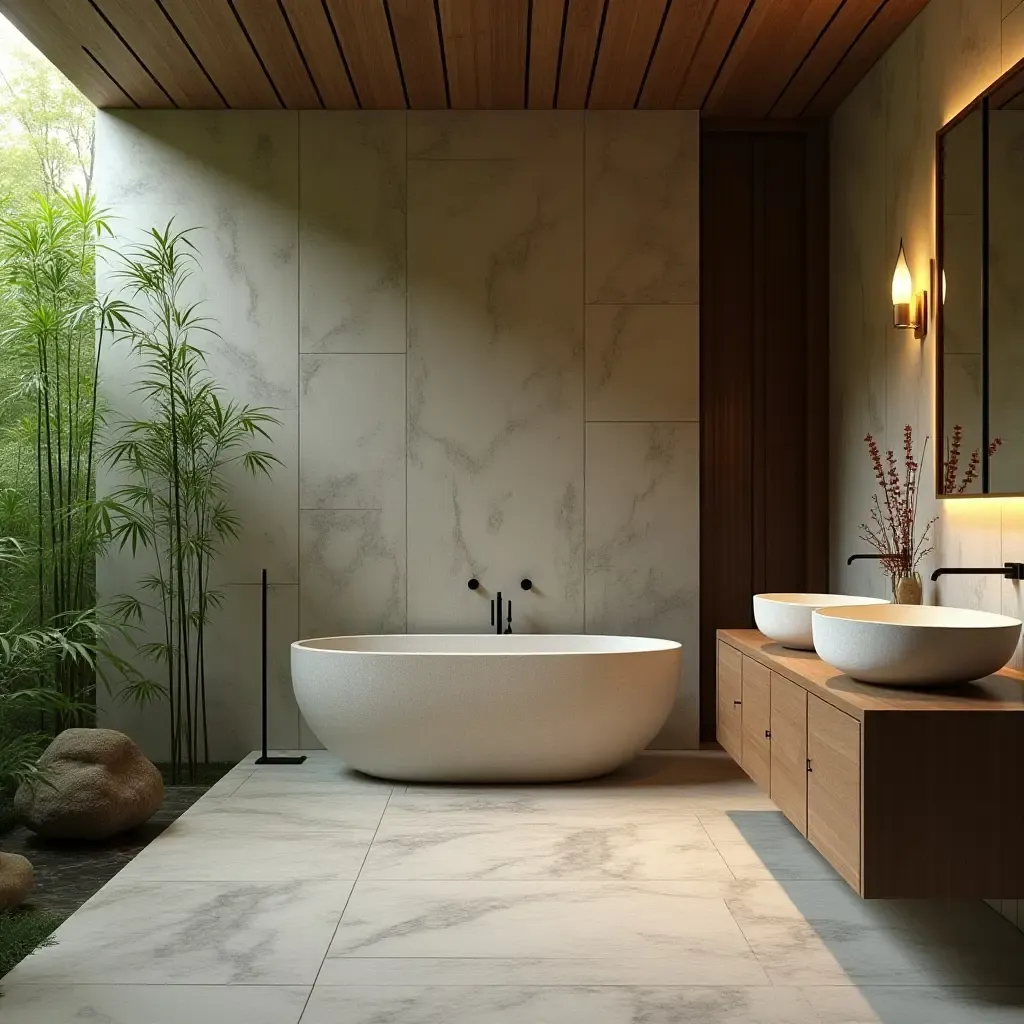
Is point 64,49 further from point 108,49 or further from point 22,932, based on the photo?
point 22,932

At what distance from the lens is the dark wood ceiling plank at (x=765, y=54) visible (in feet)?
14.7

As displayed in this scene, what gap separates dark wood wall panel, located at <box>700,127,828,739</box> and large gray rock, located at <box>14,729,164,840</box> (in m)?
2.73

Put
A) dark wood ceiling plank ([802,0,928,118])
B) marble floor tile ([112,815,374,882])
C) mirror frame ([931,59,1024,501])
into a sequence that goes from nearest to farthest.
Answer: mirror frame ([931,59,1024,501]) < marble floor tile ([112,815,374,882]) < dark wood ceiling plank ([802,0,928,118])

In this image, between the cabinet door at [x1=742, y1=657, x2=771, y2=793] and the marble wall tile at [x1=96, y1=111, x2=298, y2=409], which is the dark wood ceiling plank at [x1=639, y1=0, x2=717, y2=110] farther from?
the cabinet door at [x1=742, y1=657, x2=771, y2=793]

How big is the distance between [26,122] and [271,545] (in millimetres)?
3201

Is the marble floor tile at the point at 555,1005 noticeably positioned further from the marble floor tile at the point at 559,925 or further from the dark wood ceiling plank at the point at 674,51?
the dark wood ceiling plank at the point at 674,51

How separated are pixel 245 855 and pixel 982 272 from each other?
118 inches

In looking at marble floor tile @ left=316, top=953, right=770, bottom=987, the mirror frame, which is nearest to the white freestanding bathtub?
the mirror frame

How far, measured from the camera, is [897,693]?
2.86 m

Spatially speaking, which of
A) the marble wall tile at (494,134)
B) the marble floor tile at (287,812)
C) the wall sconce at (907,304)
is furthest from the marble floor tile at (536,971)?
the marble wall tile at (494,134)

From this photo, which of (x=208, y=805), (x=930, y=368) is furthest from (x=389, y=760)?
(x=930, y=368)

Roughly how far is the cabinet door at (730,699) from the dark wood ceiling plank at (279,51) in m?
2.95

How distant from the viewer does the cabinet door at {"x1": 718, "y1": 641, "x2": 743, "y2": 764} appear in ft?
13.9

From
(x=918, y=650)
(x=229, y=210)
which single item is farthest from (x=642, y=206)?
(x=918, y=650)
